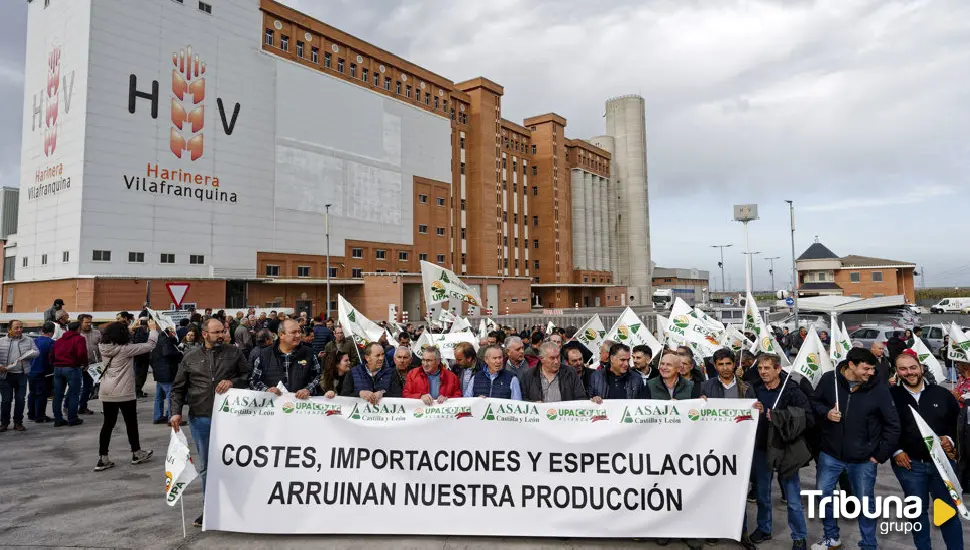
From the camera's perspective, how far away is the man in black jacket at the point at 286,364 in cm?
611

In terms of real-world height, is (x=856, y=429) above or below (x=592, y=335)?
below

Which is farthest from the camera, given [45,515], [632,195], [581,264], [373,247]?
[632,195]

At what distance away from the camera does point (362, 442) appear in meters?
5.52

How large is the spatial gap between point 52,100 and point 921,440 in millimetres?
50044

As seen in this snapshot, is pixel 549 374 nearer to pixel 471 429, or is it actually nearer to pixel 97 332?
pixel 471 429

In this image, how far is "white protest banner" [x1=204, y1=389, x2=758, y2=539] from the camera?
527cm

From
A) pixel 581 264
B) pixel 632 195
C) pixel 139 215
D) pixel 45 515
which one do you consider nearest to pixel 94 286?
A: pixel 139 215

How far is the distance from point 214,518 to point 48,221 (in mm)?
42290

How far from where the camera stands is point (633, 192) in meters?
93.5

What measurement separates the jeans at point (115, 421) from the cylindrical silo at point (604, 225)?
277ft

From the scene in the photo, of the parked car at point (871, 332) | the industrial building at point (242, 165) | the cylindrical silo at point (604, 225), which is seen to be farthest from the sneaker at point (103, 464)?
the cylindrical silo at point (604, 225)

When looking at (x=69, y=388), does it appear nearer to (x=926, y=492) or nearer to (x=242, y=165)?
(x=926, y=492)

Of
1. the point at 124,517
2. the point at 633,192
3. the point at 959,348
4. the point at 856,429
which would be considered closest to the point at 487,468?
the point at 856,429

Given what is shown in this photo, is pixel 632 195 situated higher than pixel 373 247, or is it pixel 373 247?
pixel 632 195
